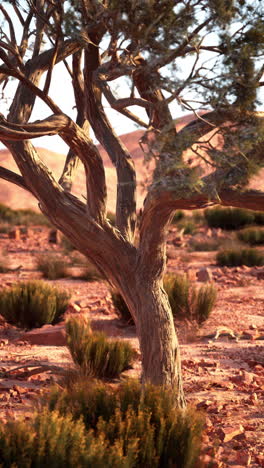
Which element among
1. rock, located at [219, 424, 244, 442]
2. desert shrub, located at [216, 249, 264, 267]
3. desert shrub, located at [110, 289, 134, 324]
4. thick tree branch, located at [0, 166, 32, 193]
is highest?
thick tree branch, located at [0, 166, 32, 193]

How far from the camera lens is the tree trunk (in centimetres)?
662

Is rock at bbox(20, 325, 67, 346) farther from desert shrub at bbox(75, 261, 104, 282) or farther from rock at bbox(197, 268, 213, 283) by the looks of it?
rock at bbox(197, 268, 213, 283)

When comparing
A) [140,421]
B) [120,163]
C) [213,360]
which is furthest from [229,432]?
[213,360]

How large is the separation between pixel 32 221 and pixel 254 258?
61.7 ft

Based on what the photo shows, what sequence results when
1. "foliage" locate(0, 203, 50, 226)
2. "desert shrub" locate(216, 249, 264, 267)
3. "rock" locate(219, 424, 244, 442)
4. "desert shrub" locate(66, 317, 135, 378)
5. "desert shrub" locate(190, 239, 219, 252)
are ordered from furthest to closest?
1. "foliage" locate(0, 203, 50, 226)
2. "desert shrub" locate(190, 239, 219, 252)
3. "desert shrub" locate(216, 249, 264, 267)
4. "desert shrub" locate(66, 317, 135, 378)
5. "rock" locate(219, 424, 244, 442)

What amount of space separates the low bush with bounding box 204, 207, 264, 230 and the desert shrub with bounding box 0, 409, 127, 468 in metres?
26.7

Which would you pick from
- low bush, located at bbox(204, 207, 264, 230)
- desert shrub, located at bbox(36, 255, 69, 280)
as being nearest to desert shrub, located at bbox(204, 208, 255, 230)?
low bush, located at bbox(204, 207, 264, 230)

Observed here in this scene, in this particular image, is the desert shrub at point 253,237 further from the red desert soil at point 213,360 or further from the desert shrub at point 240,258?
the red desert soil at point 213,360

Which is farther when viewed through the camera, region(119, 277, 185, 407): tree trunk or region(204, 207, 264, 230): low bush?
region(204, 207, 264, 230): low bush

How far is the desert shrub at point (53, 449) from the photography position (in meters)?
3.99

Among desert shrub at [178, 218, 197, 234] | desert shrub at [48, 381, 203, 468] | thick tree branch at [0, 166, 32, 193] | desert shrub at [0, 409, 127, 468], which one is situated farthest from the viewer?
desert shrub at [178, 218, 197, 234]

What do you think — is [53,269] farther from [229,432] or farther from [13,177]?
[229,432]

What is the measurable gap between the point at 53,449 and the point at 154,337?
271 cm

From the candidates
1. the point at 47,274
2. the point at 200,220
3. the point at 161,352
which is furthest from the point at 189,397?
the point at 200,220
